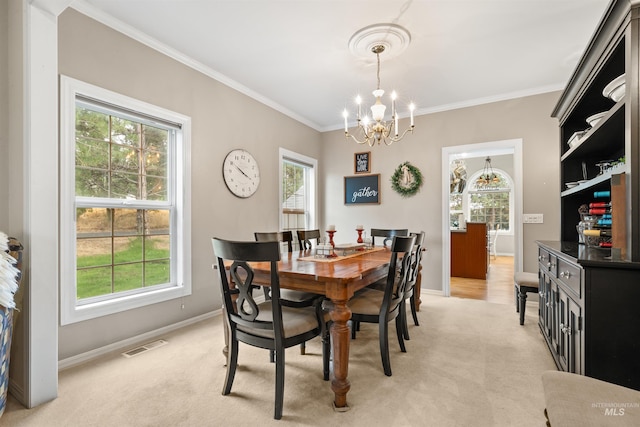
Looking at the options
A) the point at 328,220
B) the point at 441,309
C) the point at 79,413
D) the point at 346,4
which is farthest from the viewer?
the point at 328,220

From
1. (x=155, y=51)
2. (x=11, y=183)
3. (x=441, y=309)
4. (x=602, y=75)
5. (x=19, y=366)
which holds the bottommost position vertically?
(x=441, y=309)

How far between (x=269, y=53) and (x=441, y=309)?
3290 mm

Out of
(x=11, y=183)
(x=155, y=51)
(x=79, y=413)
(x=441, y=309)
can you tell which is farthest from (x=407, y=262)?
(x=155, y=51)

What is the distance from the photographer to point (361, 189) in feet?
16.1

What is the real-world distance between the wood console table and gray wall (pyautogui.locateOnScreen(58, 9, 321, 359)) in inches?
132

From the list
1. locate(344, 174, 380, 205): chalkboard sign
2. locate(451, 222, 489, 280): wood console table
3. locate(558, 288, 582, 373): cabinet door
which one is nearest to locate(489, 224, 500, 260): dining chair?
locate(451, 222, 489, 280): wood console table

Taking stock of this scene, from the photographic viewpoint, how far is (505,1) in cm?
219

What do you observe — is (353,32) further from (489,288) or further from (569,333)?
(489,288)

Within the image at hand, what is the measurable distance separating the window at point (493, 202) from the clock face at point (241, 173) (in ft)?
24.7

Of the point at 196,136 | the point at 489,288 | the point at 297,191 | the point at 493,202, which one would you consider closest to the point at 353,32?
the point at 196,136

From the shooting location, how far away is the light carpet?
159 centimetres

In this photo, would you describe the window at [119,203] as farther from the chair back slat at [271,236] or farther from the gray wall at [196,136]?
the chair back slat at [271,236]

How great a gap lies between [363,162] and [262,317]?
3.59m

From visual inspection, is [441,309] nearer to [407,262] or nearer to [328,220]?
[407,262]
